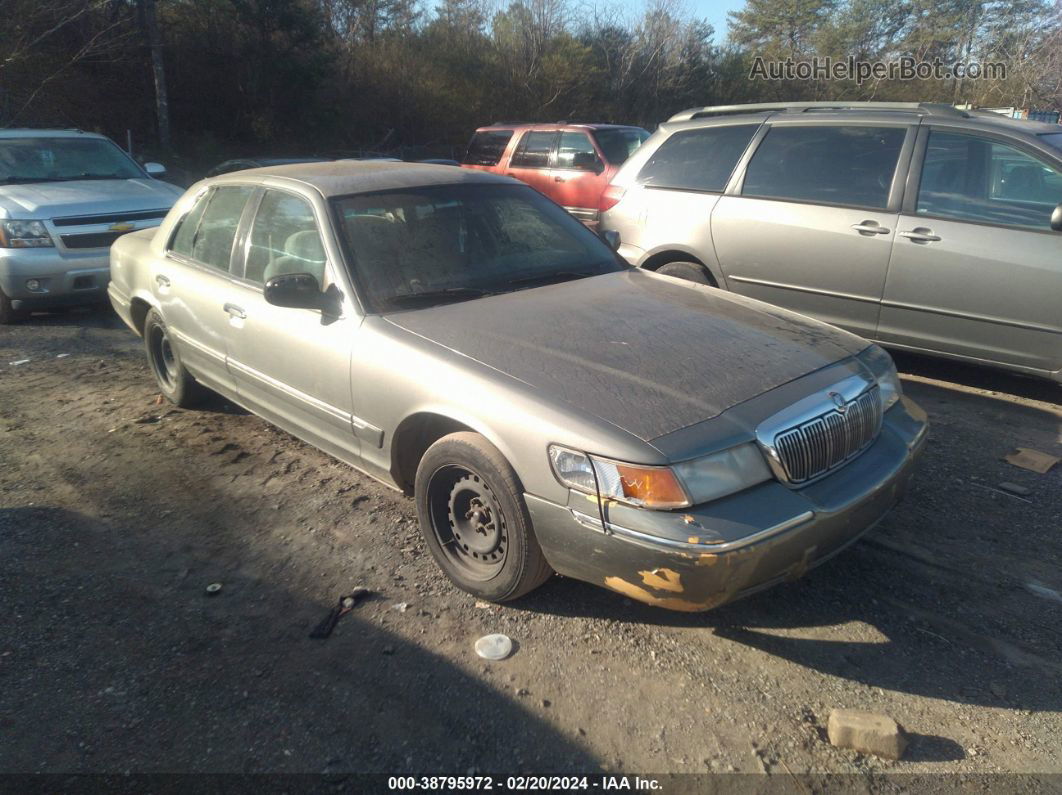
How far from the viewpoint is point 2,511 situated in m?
4.13

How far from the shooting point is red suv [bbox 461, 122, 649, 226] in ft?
38.5

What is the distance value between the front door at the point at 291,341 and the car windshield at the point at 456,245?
19 cm

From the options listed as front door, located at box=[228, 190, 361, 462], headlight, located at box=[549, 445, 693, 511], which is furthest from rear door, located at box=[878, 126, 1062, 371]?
front door, located at box=[228, 190, 361, 462]

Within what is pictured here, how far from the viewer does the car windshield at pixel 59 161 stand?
8352 millimetres

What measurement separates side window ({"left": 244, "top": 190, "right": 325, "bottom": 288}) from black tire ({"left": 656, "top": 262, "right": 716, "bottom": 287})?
3014 mm

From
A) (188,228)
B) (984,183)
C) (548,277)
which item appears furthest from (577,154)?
(548,277)

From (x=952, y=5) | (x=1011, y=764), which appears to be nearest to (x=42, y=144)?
(x=1011, y=764)

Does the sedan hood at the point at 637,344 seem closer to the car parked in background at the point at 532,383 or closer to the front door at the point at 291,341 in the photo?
the car parked in background at the point at 532,383

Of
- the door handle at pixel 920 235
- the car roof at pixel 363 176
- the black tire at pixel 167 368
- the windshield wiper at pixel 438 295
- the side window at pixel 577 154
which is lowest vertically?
the black tire at pixel 167 368

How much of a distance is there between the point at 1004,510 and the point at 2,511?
4967mm

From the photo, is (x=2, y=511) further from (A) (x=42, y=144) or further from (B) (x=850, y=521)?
(A) (x=42, y=144)

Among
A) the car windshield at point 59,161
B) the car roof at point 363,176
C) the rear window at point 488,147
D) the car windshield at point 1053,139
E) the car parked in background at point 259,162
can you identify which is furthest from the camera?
the rear window at point 488,147
